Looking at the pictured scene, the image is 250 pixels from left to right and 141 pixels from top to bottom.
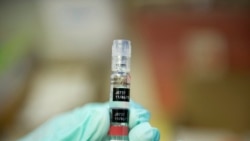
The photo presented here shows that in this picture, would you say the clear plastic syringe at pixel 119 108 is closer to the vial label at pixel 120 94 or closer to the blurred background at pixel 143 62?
the vial label at pixel 120 94

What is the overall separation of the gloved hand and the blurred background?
129 millimetres

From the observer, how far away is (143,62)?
46.3 inches

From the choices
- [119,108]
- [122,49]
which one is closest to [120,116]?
[119,108]

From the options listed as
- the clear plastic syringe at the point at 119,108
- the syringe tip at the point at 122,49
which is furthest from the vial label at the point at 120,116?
the syringe tip at the point at 122,49

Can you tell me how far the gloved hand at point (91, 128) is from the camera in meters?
0.96

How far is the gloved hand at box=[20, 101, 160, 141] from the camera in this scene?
96 centimetres

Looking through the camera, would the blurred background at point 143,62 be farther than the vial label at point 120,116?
Yes

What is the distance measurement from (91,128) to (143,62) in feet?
1.02

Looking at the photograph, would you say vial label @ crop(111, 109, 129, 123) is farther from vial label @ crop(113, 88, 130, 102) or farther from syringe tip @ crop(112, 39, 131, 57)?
syringe tip @ crop(112, 39, 131, 57)

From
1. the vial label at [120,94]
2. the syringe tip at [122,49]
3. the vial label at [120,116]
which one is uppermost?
the syringe tip at [122,49]

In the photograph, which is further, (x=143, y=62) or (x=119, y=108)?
(x=143, y=62)

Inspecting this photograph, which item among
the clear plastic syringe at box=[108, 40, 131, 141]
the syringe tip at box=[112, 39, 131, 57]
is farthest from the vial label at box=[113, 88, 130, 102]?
the syringe tip at box=[112, 39, 131, 57]

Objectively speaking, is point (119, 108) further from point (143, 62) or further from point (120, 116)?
point (143, 62)

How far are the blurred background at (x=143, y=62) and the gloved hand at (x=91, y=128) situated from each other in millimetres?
129
